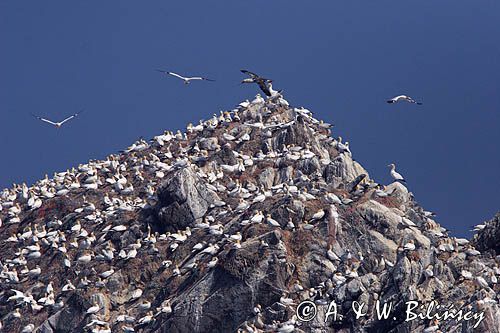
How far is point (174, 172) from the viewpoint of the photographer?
83062 millimetres

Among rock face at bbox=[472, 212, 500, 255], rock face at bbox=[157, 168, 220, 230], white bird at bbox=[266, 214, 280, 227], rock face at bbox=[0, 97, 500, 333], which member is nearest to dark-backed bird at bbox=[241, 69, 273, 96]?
rock face at bbox=[0, 97, 500, 333]

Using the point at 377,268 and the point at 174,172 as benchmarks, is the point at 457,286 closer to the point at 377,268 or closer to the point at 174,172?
the point at 377,268

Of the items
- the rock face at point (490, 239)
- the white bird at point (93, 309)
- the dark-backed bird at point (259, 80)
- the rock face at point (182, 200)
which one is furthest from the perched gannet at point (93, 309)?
the rock face at point (490, 239)

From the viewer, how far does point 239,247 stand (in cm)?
7269

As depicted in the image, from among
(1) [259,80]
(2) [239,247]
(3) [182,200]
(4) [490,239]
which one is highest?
(1) [259,80]

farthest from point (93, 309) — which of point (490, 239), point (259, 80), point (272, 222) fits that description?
point (490, 239)

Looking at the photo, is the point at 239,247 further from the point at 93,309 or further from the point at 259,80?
the point at 259,80

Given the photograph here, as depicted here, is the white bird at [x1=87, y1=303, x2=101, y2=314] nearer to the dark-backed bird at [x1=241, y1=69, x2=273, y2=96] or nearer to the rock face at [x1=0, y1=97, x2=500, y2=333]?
the rock face at [x1=0, y1=97, x2=500, y2=333]

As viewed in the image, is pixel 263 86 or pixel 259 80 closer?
pixel 259 80

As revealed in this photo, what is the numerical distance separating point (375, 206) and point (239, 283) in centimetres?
867

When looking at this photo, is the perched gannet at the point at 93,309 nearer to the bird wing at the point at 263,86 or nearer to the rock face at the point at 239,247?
the rock face at the point at 239,247

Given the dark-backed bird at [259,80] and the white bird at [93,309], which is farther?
the dark-backed bird at [259,80]

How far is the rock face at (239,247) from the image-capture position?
230ft

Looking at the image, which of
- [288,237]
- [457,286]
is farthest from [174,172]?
[457,286]
